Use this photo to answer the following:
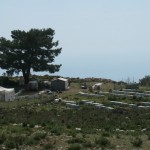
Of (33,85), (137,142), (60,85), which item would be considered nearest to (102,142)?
(137,142)

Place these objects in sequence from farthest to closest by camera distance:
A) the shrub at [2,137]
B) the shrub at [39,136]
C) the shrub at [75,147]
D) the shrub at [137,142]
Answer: the shrub at [39,136] < the shrub at [2,137] < the shrub at [137,142] < the shrub at [75,147]

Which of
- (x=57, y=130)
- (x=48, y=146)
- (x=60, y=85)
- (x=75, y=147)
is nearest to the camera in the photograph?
(x=75, y=147)

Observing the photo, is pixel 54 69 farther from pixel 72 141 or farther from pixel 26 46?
pixel 72 141

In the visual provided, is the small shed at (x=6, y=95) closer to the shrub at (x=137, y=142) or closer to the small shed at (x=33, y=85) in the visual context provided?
the small shed at (x=33, y=85)

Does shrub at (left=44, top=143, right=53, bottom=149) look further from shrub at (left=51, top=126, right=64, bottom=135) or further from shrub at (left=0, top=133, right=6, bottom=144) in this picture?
shrub at (left=51, top=126, right=64, bottom=135)

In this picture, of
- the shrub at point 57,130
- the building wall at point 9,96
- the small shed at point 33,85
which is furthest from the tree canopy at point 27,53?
the shrub at point 57,130

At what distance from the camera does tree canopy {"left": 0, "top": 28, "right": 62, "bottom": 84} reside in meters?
76.5

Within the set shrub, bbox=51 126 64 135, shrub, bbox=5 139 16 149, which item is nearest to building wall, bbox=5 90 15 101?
shrub, bbox=51 126 64 135

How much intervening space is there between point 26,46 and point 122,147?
56915mm

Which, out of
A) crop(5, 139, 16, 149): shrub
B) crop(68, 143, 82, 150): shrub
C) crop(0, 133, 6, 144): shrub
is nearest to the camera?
crop(68, 143, 82, 150): shrub

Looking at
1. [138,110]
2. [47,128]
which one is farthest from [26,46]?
[47,128]

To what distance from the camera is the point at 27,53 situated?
7694cm

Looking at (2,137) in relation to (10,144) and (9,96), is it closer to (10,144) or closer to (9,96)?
(10,144)

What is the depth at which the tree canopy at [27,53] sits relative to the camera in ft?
251
